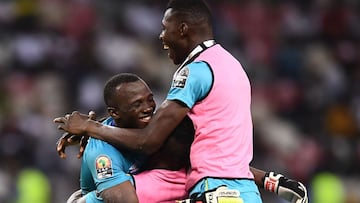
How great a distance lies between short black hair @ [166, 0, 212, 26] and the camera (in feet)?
19.7

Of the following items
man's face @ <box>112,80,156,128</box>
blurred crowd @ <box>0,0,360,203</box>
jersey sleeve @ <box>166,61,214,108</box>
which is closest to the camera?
jersey sleeve @ <box>166,61,214,108</box>

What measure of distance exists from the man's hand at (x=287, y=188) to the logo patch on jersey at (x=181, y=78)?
946 mm

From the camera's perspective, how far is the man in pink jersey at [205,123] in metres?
5.79

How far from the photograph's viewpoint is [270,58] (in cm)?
1411

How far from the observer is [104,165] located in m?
5.94

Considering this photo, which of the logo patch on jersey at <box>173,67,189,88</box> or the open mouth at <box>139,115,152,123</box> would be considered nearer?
the logo patch on jersey at <box>173,67,189,88</box>

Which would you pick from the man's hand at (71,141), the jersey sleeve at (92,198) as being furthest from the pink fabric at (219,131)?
the man's hand at (71,141)

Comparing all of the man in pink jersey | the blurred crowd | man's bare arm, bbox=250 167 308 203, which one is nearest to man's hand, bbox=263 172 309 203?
man's bare arm, bbox=250 167 308 203

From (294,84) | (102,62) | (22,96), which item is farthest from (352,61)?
(22,96)

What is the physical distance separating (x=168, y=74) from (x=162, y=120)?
741cm

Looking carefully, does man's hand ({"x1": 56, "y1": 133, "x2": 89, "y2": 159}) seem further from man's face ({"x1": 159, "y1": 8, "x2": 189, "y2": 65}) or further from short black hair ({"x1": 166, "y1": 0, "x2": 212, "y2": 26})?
short black hair ({"x1": 166, "y1": 0, "x2": 212, "y2": 26})

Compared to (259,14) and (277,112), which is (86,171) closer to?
(277,112)

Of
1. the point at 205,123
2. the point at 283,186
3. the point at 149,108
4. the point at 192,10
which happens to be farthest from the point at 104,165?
the point at 283,186

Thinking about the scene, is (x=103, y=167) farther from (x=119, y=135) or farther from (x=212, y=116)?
(x=212, y=116)
